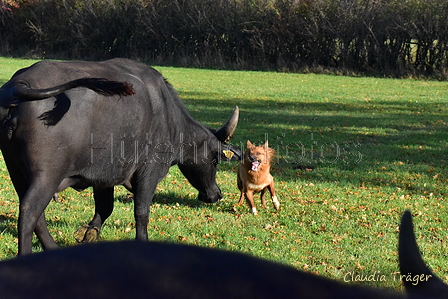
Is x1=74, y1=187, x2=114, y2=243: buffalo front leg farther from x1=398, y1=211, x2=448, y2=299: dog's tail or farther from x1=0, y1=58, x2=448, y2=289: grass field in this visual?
x1=398, y1=211, x2=448, y2=299: dog's tail

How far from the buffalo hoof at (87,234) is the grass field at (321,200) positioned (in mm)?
177

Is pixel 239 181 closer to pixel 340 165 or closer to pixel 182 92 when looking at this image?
pixel 340 165

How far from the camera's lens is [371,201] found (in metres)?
7.55

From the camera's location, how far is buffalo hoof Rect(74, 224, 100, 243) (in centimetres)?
565

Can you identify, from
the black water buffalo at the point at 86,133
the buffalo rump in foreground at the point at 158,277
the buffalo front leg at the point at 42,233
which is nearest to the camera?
the buffalo rump in foreground at the point at 158,277

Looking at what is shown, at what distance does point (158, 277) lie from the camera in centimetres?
67

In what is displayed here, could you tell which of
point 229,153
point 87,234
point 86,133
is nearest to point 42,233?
point 87,234

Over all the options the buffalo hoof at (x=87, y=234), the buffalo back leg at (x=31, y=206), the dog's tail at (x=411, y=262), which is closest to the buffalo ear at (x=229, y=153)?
the buffalo hoof at (x=87, y=234)

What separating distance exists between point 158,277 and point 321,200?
7.17 meters

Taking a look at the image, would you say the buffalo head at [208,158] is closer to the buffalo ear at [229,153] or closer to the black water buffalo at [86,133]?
the buffalo ear at [229,153]

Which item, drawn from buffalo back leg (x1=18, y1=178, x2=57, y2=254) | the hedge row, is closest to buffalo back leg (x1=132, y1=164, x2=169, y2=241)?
buffalo back leg (x1=18, y1=178, x2=57, y2=254)

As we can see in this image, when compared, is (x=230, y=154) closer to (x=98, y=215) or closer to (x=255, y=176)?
(x=255, y=176)

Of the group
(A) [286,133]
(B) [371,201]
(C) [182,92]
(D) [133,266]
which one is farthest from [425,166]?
(C) [182,92]

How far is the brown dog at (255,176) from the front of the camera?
7.15 metres
